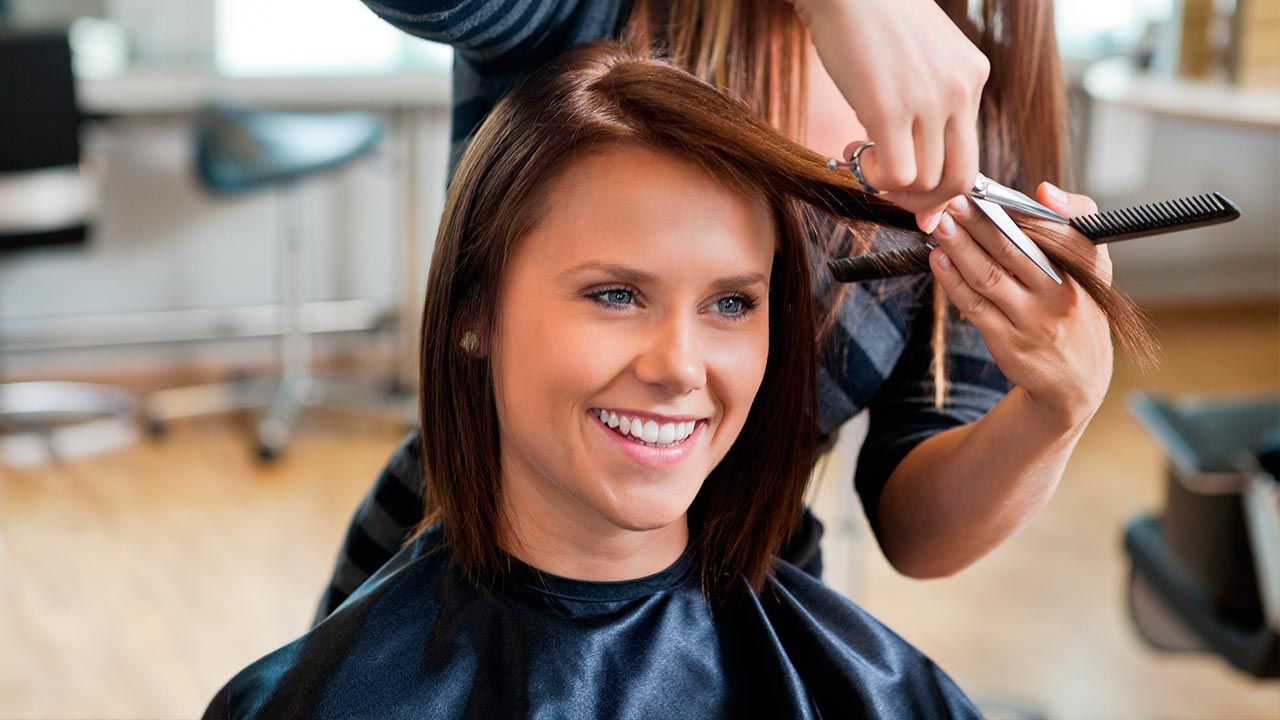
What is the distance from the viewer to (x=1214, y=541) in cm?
198

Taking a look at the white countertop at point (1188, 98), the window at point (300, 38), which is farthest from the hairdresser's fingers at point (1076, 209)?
the window at point (300, 38)

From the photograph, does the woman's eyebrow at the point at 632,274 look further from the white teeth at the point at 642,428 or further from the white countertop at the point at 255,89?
the white countertop at the point at 255,89

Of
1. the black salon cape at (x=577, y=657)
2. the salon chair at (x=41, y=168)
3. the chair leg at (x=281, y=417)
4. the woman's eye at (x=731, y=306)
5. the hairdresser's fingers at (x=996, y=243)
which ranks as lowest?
the chair leg at (x=281, y=417)

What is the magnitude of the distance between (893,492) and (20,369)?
3.35 meters

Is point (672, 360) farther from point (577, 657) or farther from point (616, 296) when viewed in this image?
point (577, 657)

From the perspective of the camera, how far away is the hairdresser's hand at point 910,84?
69 cm

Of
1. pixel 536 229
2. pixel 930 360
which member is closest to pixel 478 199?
pixel 536 229

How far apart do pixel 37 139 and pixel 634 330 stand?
8.98ft

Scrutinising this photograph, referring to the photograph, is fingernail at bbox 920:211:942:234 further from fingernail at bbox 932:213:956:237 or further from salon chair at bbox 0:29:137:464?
salon chair at bbox 0:29:137:464

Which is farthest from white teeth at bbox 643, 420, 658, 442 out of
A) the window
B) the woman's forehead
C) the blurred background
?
the window

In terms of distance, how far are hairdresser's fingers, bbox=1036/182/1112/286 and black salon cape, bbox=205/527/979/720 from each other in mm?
365

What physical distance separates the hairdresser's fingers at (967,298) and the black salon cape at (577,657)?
0.32 m

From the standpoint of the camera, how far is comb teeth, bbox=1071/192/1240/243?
0.72m

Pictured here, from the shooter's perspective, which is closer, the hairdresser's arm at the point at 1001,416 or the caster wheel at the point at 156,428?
the hairdresser's arm at the point at 1001,416
